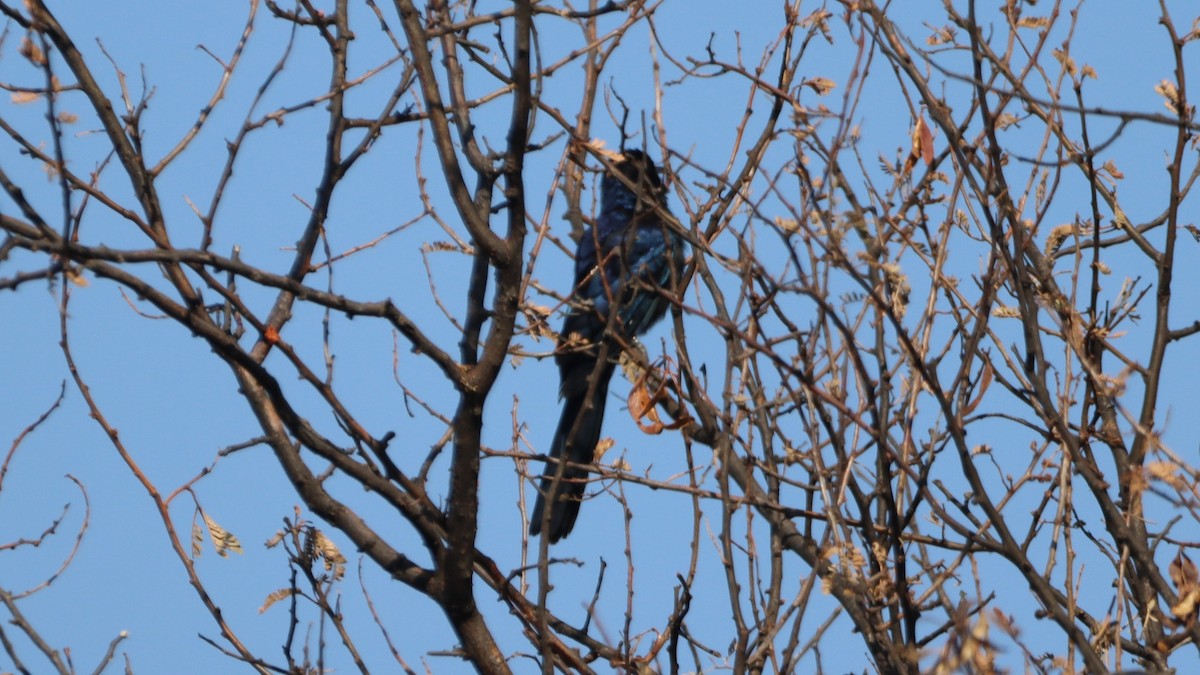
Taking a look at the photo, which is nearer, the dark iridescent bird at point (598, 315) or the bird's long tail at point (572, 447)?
the dark iridescent bird at point (598, 315)

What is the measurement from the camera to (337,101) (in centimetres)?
384

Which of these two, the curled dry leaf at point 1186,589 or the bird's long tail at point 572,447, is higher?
the bird's long tail at point 572,447

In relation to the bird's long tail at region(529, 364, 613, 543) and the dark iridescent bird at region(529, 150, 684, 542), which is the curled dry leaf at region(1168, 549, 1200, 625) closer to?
the dark iridescent bird at region(529, 150, 684, 542)

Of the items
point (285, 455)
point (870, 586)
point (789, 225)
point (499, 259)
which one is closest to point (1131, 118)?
point (789, 225)

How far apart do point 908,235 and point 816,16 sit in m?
1.06

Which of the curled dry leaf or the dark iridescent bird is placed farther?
the dark iridescent bird

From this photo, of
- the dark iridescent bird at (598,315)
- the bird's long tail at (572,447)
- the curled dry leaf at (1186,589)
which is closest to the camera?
the curled dry leaf at (1186,589)

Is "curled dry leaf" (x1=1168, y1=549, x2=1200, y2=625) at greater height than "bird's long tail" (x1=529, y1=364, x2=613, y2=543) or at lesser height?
lesser

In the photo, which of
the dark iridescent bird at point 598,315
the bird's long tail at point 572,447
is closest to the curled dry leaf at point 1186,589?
the dark iridescent bird at point 598,315

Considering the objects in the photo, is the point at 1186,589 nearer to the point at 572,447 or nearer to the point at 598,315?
the point at 598,315

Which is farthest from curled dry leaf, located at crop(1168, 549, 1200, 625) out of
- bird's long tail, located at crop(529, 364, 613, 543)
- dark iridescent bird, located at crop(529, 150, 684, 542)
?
bird's long tail, located at crop(529, 364, 613, 543)

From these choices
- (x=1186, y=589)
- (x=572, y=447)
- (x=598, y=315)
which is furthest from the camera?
(x=572, y=447)

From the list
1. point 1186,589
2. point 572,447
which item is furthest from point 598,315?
point 1186,589

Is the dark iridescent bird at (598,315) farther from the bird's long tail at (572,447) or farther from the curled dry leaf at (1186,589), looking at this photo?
the curled dry leaf at (1186,589)
